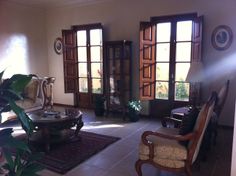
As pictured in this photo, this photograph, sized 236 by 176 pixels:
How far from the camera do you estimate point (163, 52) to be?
4.92m

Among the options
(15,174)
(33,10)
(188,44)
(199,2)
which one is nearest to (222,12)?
(199,2)

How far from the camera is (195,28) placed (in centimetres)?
436

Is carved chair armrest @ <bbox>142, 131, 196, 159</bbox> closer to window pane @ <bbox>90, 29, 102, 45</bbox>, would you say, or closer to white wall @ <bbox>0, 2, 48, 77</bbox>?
window pane @ <bbox>90, 29, 102, 45</bbox>

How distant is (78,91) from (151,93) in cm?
218

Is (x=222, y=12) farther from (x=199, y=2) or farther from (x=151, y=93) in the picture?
(x=151, y=93)

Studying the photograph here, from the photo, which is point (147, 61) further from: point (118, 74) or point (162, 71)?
point (118, 74)

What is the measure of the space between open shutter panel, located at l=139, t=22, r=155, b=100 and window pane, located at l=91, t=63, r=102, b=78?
1.23 meters

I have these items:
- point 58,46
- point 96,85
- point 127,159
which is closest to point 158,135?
point 127,159

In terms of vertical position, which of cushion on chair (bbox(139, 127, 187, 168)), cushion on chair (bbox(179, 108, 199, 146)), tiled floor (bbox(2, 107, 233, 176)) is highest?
cushion on chair (bbox(179, 108, 199, 146))

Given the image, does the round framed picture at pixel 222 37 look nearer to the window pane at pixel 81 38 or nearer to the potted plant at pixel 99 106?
the potted plant at pixel 99 106

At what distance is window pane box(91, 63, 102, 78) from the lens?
226 inches

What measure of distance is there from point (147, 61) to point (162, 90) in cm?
75

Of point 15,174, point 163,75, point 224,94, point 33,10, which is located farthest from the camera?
point 33,10

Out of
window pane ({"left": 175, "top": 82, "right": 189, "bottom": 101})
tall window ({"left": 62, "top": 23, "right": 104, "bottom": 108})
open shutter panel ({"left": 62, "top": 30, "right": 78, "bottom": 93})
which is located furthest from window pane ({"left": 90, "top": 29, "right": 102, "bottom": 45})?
window pane ({"left": 175, "top": 82, "right": 189, "bottom": 101})
